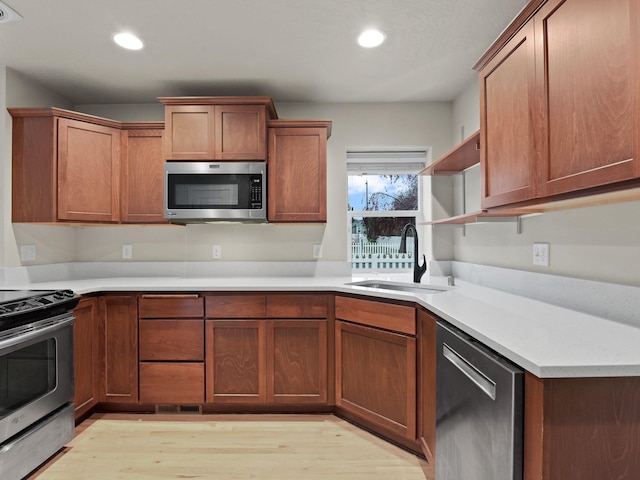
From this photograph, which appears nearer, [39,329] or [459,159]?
[39,329]

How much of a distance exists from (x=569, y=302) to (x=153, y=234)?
9.89ft

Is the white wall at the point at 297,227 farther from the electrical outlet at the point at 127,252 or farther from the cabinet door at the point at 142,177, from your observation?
the cabinet door at the point at 142,177

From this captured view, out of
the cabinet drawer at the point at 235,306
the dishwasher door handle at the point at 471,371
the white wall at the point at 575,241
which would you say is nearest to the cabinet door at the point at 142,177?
the cabinet drawer at the point at 235,306

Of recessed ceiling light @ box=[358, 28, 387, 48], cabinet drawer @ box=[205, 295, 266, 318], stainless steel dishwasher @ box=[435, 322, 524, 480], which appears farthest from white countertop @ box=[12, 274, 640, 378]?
recessed ceiling light @ box=[358, 28, 387, 48]

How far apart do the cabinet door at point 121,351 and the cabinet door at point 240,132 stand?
1.26m

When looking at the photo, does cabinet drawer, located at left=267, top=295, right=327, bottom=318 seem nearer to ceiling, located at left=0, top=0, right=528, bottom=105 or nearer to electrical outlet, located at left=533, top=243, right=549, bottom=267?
electrical outlet, located at left=533, top=243, right=549, bottom=267

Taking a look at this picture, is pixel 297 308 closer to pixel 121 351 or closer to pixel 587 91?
pixel 121 351

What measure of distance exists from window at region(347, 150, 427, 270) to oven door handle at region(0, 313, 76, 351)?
2160mm

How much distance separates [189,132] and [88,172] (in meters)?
0.82

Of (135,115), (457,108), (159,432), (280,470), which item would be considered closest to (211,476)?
(280,470)

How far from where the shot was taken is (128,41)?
2215 mm

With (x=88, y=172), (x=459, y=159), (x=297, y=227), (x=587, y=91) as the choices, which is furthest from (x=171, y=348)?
(x=587, y=91)

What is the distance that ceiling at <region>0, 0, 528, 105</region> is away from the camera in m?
1.92

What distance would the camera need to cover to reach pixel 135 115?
10.4 feet
